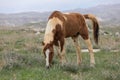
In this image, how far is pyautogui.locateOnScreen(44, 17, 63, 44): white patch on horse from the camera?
12.8 metres

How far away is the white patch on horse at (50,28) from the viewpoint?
12766 mm

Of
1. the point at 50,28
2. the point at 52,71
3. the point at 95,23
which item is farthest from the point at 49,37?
the point at 95,23

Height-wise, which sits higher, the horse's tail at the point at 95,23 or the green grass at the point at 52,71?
the horse's tail at the point at 95,23

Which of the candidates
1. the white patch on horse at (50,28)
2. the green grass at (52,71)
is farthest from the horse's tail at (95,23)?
the white patch on horse at (50,28)

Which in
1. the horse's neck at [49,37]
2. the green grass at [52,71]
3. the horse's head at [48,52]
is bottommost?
the green grass at [52,71]

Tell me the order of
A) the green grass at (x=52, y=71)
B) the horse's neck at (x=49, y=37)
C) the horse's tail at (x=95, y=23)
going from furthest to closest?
1. the horse's tail at (x=95, y=23)
2. the horse's neck at (x=49, y=37)
3. the green grass at (x=52, y=71)

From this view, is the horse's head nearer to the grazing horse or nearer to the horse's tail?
the grazing horse

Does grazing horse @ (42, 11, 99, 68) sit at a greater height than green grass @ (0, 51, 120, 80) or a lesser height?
greater

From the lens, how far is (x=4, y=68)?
12.5m

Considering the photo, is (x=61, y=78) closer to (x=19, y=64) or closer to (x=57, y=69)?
(x=57, y=69)

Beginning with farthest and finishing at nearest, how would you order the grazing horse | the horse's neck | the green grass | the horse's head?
1. the horse's neck
2. the grazing horse
3. the horse's head
4. the green grass

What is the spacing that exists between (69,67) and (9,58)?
2610 mm

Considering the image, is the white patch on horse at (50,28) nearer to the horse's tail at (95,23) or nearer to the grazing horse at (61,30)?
the grazing horse at (61,30)

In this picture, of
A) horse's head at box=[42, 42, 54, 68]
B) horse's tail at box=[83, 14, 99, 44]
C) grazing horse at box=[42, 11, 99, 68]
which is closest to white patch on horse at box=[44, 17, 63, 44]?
grazing horse at box=[42, 11, 99, 68]
